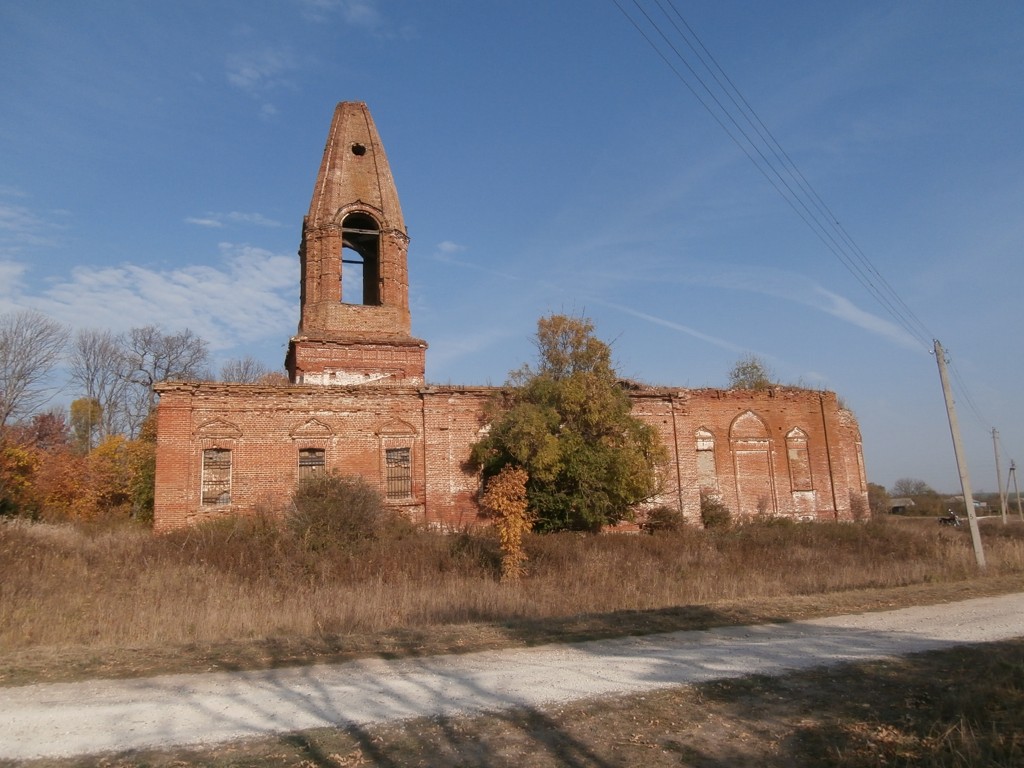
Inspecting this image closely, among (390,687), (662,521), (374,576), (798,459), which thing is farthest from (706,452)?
(390,687)

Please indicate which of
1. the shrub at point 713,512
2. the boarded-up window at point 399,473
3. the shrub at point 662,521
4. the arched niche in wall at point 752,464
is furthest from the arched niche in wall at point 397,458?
the arched niche in wall at point 752,464

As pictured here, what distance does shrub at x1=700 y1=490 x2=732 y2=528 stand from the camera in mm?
23780

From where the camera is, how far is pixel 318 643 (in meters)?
8.36

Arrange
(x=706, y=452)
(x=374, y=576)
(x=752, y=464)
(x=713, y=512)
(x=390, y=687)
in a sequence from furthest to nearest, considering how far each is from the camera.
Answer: (x=752, y=464) → (x=706, y=452) → (x=713, y=512) → (x=374, y=576) → (x=390, y=687)

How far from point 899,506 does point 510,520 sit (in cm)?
4793

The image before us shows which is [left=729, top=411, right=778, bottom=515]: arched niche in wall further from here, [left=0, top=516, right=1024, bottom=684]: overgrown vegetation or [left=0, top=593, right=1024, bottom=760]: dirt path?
[left=0, top=593, right=1024, bottom=760]: dirt path

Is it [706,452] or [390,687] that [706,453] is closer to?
[706,452]

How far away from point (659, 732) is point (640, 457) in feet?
49.3

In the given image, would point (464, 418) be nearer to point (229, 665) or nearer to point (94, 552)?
point (94, 552)

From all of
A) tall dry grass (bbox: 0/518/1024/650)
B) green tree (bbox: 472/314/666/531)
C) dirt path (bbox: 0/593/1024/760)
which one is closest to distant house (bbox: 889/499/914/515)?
tall dry grass (bbox: 0/518/1024/650)

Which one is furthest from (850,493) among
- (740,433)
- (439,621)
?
(439,621)

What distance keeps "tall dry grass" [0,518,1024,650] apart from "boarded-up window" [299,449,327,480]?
286 cm

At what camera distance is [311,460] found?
2044 cm

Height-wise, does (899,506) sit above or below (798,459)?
below
